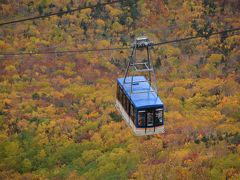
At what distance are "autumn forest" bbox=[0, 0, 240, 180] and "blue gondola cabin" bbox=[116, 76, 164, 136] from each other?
109 ft

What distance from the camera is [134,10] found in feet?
278

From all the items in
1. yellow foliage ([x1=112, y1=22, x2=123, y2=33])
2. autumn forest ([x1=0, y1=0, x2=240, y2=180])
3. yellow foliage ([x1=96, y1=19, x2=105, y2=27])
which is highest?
yellow foliage ([x1=96, y1=19, x2=105, y2=27])

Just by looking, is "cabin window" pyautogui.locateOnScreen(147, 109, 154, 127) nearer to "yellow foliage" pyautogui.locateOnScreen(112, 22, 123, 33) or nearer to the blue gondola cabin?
the blue gondola cabin

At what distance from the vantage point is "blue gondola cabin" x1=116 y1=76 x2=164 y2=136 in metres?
23.8

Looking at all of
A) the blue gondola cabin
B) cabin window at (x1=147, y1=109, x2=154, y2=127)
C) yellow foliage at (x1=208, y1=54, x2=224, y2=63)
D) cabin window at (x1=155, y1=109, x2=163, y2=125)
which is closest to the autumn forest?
yellow foliage at (x1=208, y1=54, x2=224, y2=63)

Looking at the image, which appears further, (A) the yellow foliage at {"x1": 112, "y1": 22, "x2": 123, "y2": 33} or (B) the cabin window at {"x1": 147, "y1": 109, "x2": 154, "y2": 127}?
(A) the yellow foliage at {"x1": 112, "y1": 22, "x2": 123, "y2": 33}

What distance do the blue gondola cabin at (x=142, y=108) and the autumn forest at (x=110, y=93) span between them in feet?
109

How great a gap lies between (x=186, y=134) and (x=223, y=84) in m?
12.7

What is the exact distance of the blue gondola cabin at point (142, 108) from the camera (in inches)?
935

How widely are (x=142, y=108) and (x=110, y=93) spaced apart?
49.2 meters

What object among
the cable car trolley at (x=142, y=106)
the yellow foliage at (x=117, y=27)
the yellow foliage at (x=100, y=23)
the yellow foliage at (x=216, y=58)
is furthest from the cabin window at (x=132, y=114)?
the yellow foliage at (x=100, y=23)

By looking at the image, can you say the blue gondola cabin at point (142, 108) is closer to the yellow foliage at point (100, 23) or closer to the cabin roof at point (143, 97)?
the cabin roof at point (143, 97)

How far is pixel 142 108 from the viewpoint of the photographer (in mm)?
23438

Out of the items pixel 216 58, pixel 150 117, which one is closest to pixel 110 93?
pixel 216 58
